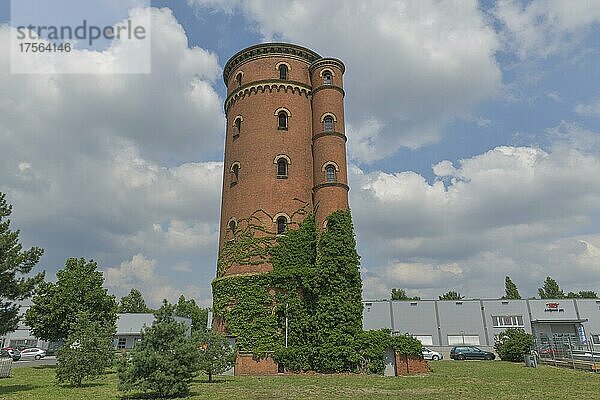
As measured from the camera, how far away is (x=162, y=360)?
637 inches

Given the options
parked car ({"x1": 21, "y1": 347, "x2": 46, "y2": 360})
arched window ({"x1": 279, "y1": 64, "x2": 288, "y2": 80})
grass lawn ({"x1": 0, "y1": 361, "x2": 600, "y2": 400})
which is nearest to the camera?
grass lawn ({"x1": 0, "y1": 361, "x2": 600, "y2": 400})

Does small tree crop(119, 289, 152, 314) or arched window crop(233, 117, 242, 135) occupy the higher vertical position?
arched window crop(233, 117, 242, 135)

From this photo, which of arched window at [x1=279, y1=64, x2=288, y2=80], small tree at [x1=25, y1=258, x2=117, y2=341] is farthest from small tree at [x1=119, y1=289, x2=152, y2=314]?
arched window at [x1=279, y1=64, x2=288, y2=80]

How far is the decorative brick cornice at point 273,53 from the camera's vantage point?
34906 mm

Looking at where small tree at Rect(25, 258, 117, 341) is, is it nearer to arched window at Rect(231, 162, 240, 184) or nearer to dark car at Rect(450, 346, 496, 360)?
arched window at Rect(231, 162, 240, 184)

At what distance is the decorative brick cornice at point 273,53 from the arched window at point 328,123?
5432 millimetres

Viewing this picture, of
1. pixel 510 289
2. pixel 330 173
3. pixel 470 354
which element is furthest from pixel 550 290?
pixel 330 173

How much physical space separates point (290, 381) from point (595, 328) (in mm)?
50860

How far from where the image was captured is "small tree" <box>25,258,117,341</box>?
34.7m

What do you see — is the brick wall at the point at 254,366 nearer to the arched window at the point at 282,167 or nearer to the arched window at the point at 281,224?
the arched window at the point at 281,224

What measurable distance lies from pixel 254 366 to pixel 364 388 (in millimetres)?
9450

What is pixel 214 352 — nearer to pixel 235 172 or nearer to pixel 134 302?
pixel 235 172

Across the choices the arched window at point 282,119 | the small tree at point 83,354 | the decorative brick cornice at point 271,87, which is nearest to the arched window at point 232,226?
the arched window at point 282,119

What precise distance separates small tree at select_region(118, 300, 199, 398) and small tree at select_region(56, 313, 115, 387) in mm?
6254
